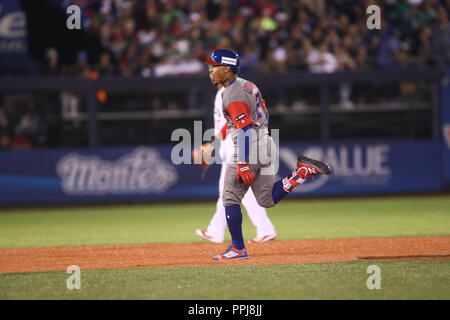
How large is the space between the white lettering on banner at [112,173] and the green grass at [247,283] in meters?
9.01

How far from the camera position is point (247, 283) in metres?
6.03

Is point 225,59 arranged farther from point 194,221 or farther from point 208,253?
point 194,221

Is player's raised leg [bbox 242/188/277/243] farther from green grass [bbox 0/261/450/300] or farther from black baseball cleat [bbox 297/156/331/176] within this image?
green grass [bbox 0/261/450/300]

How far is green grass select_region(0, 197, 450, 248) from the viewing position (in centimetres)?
1027

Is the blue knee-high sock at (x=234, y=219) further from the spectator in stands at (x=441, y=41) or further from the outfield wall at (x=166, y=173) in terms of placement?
the spectator in stands at (x=441, y=41)

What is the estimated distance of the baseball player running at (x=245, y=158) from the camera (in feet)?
23.1

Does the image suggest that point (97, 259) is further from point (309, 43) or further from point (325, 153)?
point (309, 43)

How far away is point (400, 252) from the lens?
7930 millimetres

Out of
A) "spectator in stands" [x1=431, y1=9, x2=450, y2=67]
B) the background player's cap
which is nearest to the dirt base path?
the background player's cap

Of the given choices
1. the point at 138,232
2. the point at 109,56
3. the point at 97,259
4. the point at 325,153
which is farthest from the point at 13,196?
the point at 97,259

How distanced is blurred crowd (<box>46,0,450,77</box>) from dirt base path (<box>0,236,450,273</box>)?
8007mm

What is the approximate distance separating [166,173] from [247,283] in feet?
33.7

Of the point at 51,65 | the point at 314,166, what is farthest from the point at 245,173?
the point at 51,65

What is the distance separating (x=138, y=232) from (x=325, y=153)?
6697mm
